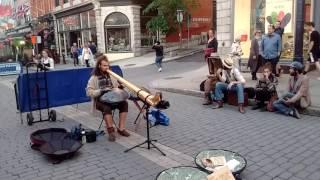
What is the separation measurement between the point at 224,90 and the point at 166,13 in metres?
19.0

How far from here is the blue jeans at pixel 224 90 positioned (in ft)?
26.1

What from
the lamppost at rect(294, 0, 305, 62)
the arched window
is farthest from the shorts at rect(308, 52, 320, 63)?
the arched window

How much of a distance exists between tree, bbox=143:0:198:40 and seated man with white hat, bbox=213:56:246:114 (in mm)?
18466

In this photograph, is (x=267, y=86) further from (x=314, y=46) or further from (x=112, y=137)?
(x=314, y=46)

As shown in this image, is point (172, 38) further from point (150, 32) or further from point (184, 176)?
point (184, 176)

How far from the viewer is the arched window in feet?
95.0

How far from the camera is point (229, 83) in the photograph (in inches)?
326

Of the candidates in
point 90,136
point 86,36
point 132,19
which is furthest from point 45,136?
point 86,36

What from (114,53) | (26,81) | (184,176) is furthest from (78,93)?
(114,53)

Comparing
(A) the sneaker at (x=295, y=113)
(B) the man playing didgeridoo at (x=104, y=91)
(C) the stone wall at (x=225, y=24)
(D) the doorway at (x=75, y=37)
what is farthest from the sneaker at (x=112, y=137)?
(D) the doorway at (x=75, y=37)

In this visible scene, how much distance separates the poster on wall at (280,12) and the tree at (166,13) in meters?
13.1

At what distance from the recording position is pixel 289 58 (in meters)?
13.0

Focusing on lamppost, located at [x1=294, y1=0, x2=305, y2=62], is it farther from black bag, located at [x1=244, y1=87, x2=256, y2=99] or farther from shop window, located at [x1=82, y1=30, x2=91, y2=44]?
shop window, located at [x1=82, y1=30, x2=91, y2=44]

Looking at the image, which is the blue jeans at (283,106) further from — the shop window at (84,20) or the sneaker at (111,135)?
the shop window at (84,20)
